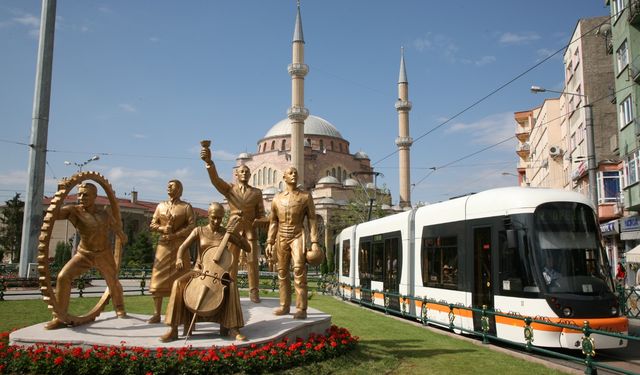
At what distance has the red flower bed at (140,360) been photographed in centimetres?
619

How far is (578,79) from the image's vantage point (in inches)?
1162

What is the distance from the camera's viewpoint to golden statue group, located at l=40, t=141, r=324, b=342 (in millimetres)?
6988

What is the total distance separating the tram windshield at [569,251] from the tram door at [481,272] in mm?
1206

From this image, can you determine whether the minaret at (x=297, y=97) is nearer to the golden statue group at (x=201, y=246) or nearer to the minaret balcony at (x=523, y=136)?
the minaret balcony at (x=523, y=136)

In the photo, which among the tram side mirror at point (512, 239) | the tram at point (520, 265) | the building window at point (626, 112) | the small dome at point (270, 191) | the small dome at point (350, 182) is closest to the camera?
the tram at point (520, 265)

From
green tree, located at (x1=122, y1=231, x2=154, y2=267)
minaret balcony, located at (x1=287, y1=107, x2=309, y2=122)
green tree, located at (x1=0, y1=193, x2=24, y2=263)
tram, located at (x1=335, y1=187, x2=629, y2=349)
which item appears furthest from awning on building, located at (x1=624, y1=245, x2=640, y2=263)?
green tree, located at (x1=0, y1=193, x2=24, y2=263)

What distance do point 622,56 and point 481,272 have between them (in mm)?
16931

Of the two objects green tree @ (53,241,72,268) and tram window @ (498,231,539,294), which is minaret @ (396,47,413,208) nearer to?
green tree @ (53,241,72,268)

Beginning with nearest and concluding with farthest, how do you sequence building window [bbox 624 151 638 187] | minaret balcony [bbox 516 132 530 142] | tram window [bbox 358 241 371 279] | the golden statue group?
1. the golden statue group
2. tram window [bbox 358 241 371 279]
3. building window [bbox 624 151 638 187]
4. minaret balcony [bbox 516 132 530 142]

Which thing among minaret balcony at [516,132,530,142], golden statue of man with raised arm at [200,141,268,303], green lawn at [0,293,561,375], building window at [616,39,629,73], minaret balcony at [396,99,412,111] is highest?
minaret balcony at [396,99,412,111]

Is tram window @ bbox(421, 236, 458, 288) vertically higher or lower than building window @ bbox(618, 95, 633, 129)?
lower

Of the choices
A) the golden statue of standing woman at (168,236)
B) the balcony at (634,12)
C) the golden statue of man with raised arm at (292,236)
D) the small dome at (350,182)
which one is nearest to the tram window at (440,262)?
the golden statue of man with raised arm at (292,236)

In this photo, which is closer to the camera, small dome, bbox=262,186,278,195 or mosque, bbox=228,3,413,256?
mosque, bbox=228,3,413,256

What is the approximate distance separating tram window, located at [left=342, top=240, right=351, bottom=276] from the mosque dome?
50410 mm
